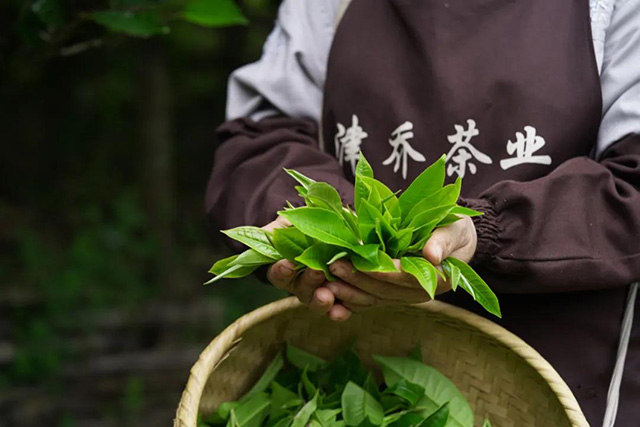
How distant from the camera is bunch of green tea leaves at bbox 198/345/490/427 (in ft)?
3.15

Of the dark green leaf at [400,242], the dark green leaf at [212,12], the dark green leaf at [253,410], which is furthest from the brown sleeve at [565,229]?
the dark green leaf at [212,12]

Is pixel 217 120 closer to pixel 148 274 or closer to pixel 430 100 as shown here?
pixel 148 274

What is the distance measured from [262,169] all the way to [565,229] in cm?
42

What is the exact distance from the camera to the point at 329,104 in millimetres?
1116

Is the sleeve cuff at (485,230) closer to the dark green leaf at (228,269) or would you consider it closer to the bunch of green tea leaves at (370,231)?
the bunch of green tea leaves at (370,231)

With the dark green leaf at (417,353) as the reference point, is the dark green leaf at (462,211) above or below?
above

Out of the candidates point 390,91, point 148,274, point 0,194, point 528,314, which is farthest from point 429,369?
point 0,194

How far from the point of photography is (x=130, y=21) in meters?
1.26

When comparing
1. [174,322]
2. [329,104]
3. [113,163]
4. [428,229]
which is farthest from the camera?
[113,163]

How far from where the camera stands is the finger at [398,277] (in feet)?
2.67

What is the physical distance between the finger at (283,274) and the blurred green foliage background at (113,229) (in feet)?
4.89

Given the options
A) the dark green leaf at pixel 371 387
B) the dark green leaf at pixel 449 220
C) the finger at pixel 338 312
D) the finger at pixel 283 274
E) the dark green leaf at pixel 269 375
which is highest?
the dark green leaf at pixel 449 220

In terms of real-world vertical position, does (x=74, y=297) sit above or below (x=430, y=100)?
below

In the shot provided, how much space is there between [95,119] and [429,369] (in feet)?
7.91
